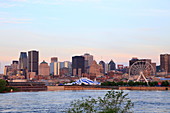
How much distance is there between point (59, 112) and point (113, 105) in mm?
33478

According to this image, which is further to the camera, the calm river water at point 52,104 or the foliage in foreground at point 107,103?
the calm river water at point 52,104

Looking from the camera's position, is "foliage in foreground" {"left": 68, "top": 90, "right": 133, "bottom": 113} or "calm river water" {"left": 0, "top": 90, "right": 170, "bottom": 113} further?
"calm river water" {"left": 0, "top": 90, "right": 170, "bottom": 113}

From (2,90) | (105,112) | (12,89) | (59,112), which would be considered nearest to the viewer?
(105,112)

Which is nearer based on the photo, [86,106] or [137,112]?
[86,106]

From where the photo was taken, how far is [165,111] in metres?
72.1

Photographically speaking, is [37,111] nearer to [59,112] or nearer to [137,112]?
[59,112]

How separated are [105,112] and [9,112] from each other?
38666 mm

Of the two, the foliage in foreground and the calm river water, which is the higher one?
the foliage in foreground

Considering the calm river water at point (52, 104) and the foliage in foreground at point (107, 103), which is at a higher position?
the foliage in foreground at point (107, 103)

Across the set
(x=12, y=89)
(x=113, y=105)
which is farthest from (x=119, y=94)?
(x=12, y=89)

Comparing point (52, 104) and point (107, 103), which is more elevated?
point (107, 103)

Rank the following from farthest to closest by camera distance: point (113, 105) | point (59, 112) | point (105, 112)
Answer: point (59, 112) < point (113, 105) < point (105, 112)

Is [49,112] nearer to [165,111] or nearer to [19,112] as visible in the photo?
[19,112]

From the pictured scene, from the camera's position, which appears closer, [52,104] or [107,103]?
[107,103]
